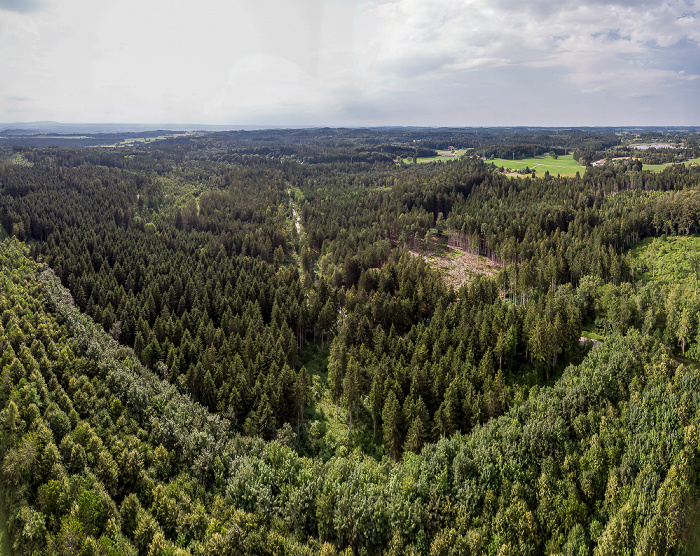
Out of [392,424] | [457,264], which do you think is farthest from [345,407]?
[457,264]

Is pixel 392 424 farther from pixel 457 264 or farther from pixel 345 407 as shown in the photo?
pixel 457 264

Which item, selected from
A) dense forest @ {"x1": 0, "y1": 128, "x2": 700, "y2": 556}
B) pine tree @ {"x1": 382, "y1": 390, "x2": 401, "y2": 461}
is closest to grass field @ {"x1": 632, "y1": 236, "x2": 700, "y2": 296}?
dense forest @ {"x1": 0, "y1": 128, "x2": 700, "y2": 556}

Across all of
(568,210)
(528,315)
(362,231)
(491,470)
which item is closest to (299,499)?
(491,470)

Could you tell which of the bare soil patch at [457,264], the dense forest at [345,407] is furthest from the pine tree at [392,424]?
the bare soil patch at [457,264]

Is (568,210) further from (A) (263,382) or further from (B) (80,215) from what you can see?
(B) (80,215)

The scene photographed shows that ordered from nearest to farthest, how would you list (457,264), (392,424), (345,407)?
(392,424) → (345,407) → (457,264)

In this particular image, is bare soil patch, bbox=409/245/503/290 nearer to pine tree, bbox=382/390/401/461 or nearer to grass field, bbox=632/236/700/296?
grass field, bbox=632/236/700/296
